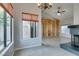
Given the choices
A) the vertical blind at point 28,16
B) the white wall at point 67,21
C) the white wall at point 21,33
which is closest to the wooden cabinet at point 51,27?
the white wall at point 67,21

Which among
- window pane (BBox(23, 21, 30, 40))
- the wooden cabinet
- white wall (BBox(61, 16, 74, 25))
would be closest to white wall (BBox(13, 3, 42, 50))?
window pane (BBox(23, 21, 30, 40))

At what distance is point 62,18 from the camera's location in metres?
3.51

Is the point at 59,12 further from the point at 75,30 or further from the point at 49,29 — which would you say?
the point at 75,30

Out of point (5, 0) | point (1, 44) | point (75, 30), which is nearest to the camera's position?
point (5, 0)

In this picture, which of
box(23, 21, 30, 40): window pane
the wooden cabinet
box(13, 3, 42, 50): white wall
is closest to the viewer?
the wooden cabinet

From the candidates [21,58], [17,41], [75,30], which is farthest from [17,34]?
[75,30]

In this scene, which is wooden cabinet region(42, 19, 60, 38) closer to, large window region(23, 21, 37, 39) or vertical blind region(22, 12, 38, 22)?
vertical blind region(22, 12, 38, 22)

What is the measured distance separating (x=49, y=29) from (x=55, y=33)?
21cm

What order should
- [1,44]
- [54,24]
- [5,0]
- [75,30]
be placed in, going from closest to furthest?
1. [5,0]
2. [1,44]
3. [54,24]
4. [75,30]

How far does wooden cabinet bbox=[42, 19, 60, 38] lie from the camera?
3.40m

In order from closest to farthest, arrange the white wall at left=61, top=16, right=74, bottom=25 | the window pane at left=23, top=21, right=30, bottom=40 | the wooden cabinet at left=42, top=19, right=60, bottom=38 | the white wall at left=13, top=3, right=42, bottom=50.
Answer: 1. the wooden cabinet at left=42, top=19, right=60, bottom=38
2. the white wall at left=61, top=16, right=74, bottom=25
3. the white wall at left=13, top=3, right=42, bottom=50
4. the window pane at left=23, top=21, right=30, bottom=40

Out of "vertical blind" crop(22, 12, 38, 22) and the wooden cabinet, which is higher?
"vertical blind" crop(22, 12, 38, 22)

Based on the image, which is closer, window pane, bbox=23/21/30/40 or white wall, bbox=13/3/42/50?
white wall, bbox=13/3/42/50

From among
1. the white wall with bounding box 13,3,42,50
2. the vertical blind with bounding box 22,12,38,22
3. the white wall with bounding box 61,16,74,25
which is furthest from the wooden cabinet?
the vertical blind with bounding box 22,12,38,22
